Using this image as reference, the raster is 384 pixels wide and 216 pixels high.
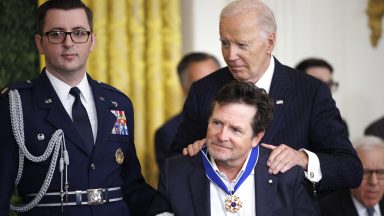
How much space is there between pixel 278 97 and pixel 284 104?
0.04m

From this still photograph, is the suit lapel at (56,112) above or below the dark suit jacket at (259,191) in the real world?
above

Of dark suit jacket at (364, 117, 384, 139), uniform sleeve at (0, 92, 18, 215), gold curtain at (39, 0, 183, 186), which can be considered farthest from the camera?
dark suit jacket at (364, 117, 384, 139)

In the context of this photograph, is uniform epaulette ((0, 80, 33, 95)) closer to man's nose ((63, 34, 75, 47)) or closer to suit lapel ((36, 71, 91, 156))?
suit lapel ((36, 71, 91, 156))

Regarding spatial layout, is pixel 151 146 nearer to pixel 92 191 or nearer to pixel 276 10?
pixel 276 10

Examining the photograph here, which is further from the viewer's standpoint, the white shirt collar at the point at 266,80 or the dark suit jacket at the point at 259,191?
the white shirt collar at the point at 266,80

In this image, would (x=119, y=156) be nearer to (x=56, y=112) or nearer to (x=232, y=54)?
(x=56, y=112)

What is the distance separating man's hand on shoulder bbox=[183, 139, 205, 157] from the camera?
339 cm

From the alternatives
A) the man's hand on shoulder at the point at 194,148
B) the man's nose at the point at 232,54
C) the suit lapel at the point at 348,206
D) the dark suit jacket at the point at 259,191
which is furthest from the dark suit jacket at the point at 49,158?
the suit lapel at the point at 348,206

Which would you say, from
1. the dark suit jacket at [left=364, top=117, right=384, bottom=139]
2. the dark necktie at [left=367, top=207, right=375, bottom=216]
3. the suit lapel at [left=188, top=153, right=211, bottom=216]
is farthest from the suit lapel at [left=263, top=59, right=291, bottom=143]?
the dark suit jacket at [left=364, top=117, right=384, bottom=139]

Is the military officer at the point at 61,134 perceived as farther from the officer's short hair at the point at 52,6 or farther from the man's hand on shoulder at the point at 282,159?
the man's hand on shoulder at the point at 282,159

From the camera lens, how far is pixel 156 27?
5.95 m

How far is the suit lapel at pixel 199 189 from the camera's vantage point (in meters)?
3.27

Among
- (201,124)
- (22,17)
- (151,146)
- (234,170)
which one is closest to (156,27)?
(151,146)

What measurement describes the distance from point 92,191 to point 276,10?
3.80 m
